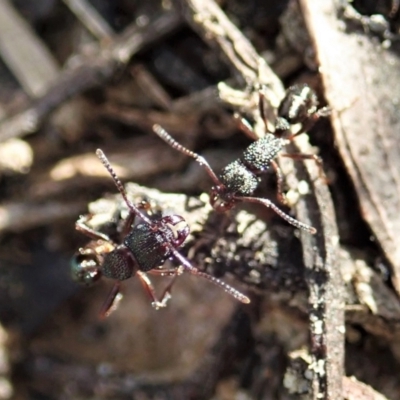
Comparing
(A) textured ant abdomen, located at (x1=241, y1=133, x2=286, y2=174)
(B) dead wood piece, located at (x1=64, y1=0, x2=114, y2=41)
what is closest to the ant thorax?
(A) textured ant abdomen, located at (x1=241, y1=133, x2=286, y2=174)

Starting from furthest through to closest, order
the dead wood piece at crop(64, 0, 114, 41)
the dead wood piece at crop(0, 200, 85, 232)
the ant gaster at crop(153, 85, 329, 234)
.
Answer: the dead wood piece at crop(64, 0, 114, 41) → the dead wood piece at crop(0, 200, 85, 232) → the ant gaster at crop(153, 85, 329, 234)

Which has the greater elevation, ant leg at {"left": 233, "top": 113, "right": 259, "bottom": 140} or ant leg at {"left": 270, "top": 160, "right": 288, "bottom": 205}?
ant leg at {"left": 233, "top": 113, "right": 259, "bottom": 140}

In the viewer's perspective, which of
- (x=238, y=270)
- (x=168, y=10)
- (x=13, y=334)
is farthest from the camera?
(x=13, y=334)

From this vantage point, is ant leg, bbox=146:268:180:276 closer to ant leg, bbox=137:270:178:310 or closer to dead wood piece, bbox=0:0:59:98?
ant leg, bbox=137:270:178:310

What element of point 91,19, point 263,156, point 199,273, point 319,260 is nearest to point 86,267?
point 199,273

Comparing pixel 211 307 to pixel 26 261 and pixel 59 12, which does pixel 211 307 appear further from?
pixel 59 12

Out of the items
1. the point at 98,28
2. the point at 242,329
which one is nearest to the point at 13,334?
the point at 242,329

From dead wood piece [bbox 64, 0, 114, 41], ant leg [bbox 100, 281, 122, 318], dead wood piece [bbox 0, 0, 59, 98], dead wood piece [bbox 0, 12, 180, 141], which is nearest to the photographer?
ant leg [bbox 100, 281, 122, 318]
